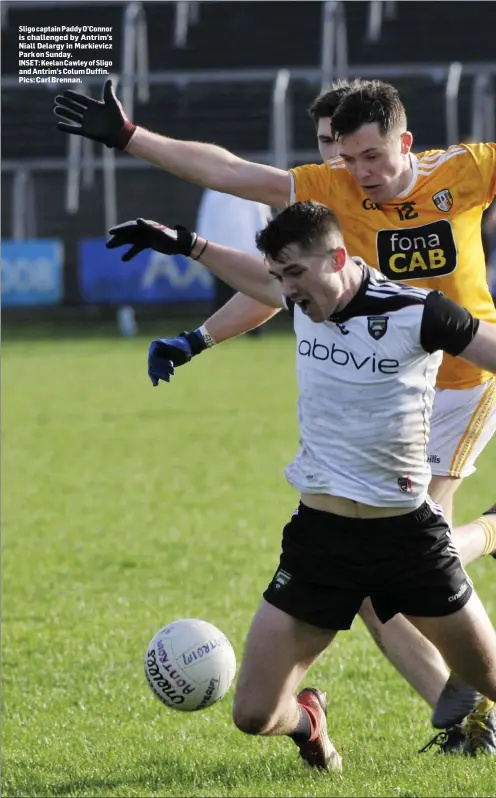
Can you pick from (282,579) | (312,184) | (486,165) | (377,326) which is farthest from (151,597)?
(377,326)

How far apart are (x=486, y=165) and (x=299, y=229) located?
3.72 feet

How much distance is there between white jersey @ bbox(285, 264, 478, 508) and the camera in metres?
4.18

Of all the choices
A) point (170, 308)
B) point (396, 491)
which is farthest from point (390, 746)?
point (170, 308)

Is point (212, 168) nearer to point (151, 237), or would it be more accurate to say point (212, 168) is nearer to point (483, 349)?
point (151, 237)

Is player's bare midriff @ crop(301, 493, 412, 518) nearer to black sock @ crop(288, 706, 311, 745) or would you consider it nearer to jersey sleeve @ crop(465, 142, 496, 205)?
black sock @ crop(288, 706, 311, 745)

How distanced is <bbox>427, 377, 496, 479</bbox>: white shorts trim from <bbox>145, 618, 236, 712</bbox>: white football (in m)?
1.20

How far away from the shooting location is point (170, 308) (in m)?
27.6

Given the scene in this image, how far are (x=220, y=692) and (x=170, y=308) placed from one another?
914 inches

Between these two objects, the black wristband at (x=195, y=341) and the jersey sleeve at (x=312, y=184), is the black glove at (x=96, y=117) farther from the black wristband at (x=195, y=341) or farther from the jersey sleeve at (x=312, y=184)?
the black wristband at (x=195, y=341)

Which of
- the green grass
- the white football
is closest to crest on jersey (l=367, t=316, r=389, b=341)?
the white football

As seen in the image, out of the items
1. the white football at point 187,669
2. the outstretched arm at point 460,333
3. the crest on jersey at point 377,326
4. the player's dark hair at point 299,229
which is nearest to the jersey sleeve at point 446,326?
the outstretched arm at point 460,333

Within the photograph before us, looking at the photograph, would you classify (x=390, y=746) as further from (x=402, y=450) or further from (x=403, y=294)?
(x=403, y=294)

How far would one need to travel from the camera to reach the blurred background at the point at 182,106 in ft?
87.9

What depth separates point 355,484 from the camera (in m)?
4.27
